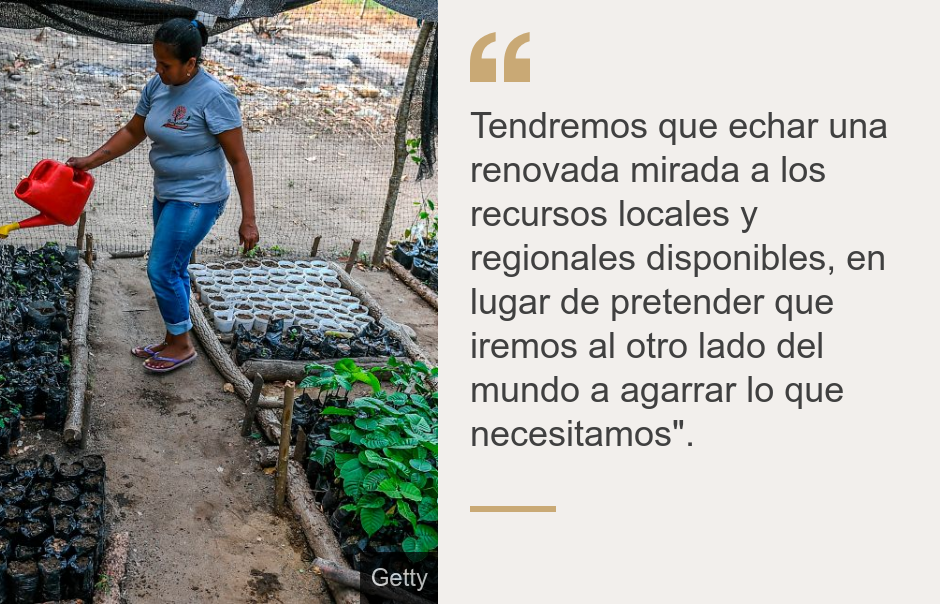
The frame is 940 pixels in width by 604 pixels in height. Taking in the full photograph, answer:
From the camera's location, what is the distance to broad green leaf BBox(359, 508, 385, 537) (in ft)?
10.1

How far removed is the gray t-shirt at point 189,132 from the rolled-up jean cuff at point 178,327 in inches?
25.6

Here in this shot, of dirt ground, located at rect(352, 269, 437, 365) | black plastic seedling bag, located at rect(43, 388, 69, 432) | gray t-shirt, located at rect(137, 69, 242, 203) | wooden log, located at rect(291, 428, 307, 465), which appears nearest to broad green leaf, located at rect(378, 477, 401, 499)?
wooden log, located at rect(291, 428, 307, 465)

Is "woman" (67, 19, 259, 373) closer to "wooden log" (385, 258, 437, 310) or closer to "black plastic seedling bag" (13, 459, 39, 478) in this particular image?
"black plastic seedling bag" (13, 459, 39, 478)

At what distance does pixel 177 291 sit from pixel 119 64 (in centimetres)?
814

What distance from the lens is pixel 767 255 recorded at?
1.43m

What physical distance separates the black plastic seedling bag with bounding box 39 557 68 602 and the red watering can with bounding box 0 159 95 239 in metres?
1.80

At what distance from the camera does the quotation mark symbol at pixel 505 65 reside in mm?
1415

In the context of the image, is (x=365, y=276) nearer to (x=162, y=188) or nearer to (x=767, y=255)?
(x=162, y=188)

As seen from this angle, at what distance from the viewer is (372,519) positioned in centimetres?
309

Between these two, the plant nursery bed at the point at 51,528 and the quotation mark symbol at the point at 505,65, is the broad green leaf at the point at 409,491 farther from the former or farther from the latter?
the quotation mark symbol at the point at 505,65

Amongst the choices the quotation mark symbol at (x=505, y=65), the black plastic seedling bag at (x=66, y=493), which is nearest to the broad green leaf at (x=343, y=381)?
the black plastic seedling bag at (x=66, y=493)

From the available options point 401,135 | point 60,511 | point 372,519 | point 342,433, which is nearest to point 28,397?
point 60,511

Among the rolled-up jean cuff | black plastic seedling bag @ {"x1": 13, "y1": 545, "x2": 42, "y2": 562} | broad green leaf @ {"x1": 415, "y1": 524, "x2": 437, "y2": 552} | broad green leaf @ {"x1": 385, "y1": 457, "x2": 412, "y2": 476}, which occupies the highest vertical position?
the rolled-up jean cuff

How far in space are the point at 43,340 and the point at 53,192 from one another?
79 cm
